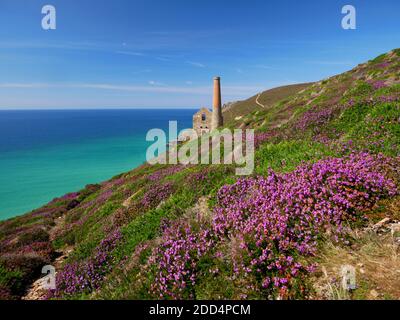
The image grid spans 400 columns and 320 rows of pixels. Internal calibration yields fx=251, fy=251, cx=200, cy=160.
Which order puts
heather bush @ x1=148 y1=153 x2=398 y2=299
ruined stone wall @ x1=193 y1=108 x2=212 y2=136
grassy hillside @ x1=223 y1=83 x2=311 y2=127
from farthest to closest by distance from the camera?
grassy hillside @ x1=223 y1=83 x2=311 y2=127 → ruined stone wall @ x1=193 y1=108 x2=212 y2=136 → heather bush @ x1=148 y1=153 x2=398 y2=299

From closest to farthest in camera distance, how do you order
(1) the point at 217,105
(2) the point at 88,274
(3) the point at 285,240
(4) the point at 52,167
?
1. (3) the point at 285,240
2. (2) the point at 88,274
3. (1) the point at 217,105
4. (4) the point at 52,167

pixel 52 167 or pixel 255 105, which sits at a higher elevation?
pixel 255 105

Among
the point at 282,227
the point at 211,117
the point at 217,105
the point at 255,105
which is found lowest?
the point at 282,227

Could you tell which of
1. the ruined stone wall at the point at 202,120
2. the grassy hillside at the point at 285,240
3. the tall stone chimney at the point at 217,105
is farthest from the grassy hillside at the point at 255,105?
the grassy hillside at the point at 285,240

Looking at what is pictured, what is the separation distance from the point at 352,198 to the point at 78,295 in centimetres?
699

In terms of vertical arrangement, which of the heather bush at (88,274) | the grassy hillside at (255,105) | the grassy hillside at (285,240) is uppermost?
the grassy hillside at (255,105)

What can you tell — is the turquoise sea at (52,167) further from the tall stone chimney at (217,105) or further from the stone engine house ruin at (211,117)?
the tall stone chimney at (217,105)

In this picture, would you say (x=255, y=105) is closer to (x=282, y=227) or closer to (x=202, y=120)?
(x=202, y=120)

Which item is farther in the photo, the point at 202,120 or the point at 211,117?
the point at 202,120

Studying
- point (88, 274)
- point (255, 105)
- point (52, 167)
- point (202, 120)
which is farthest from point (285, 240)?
point (52, 167)

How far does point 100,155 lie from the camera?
128250 millimetres

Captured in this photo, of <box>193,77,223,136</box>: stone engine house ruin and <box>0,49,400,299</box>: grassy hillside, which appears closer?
<box>0,49,400,299</box>: grassy hillside

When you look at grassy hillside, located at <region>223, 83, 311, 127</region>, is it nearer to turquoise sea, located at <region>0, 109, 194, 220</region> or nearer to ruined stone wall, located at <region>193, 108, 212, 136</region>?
ruined stone wall, located at <region>193, 108, 212, 136</region>

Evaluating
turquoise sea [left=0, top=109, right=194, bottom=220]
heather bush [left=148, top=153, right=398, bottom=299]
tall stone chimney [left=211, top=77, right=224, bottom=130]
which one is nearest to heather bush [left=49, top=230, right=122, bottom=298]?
heather bush [left=148, top=153, right=398, bottom=299]
